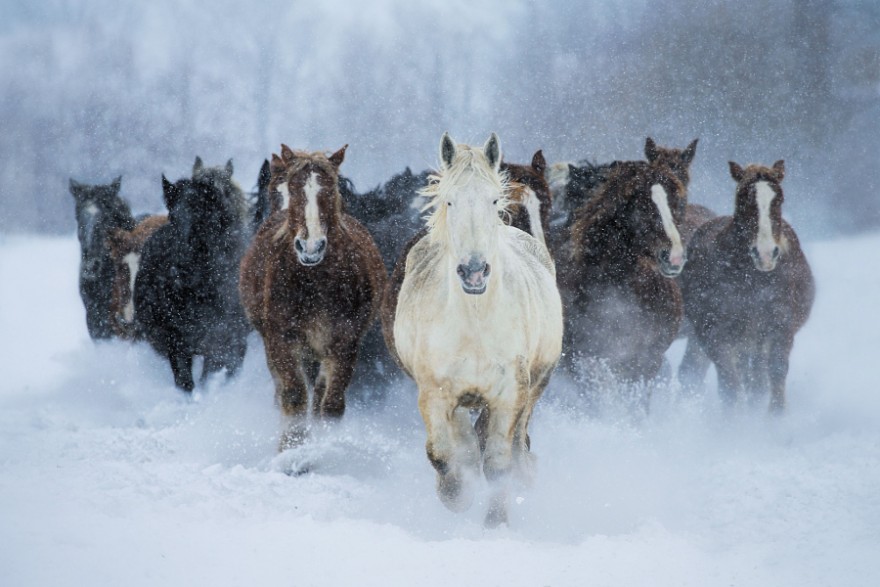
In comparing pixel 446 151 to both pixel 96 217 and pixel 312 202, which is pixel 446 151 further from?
pixel 96 217

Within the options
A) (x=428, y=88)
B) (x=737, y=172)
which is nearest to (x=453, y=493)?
(x=737, y=172)

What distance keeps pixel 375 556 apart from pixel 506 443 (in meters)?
0.80

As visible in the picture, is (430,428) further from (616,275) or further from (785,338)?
(785,338)

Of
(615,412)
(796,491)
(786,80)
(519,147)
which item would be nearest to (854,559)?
(796,491)

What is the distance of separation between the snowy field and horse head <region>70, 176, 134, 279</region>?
0.82 feet

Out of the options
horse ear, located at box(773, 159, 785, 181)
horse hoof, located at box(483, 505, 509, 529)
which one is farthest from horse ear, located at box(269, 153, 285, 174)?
horse ear, located at box(773, 159, 785, 181)

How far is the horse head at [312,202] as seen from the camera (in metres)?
4.75

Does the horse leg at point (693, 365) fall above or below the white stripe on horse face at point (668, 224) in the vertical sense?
below

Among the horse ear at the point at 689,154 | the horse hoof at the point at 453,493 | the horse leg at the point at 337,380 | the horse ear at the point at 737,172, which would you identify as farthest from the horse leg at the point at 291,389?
the horse ear at the point at 737,172

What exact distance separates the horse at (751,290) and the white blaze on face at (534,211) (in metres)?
1.45

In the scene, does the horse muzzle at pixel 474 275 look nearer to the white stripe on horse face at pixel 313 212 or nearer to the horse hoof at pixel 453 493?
the horse hoof at pixel 453 493

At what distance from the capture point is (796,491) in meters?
4.89

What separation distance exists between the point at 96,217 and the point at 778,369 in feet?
17.5

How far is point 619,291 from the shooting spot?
5.76m
